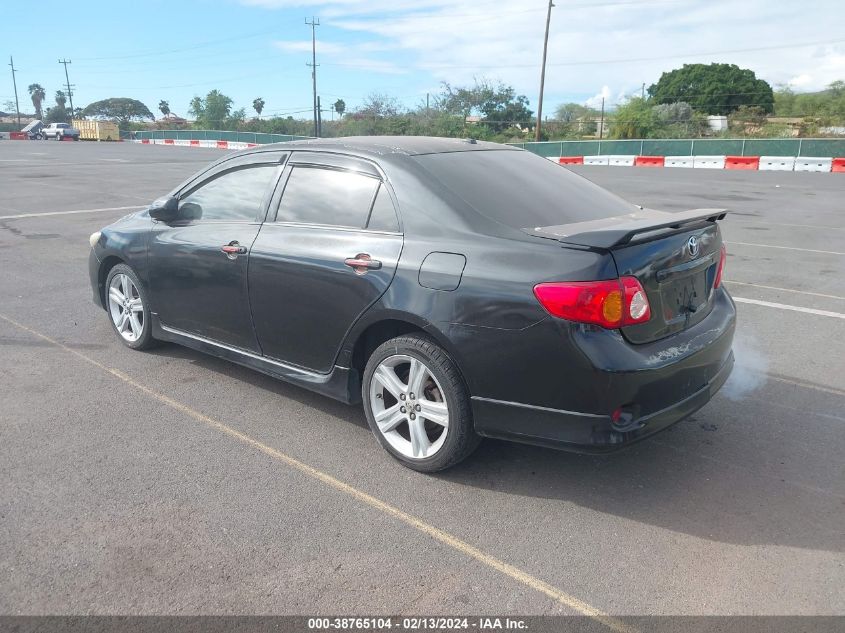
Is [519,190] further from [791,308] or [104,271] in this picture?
[791,308]

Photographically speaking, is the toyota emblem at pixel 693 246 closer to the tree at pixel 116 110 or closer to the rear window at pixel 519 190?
the rear window at pixel 519 190

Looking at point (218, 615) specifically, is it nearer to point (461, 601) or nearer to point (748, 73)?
point (461, 601)

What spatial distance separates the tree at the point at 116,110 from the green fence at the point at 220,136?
88.0 metres

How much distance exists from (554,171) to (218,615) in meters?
3.20

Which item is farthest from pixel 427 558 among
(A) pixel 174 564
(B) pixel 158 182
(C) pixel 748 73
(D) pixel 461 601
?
(C) pixel 748 73

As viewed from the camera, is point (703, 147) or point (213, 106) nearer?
point (703, 147)

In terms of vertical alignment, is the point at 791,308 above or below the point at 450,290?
below

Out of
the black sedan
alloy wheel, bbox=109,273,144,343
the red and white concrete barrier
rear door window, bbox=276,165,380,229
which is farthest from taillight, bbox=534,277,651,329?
the red and white concrete barrier

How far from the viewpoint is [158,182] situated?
67.2 ft

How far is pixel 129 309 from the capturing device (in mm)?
5398

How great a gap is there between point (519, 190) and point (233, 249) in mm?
1771

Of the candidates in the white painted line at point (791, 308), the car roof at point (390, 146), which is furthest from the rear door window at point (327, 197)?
the white painted line at point (791, 308)

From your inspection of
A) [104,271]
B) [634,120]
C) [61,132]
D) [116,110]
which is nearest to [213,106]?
[116,110]

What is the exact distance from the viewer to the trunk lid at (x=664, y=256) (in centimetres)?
312
